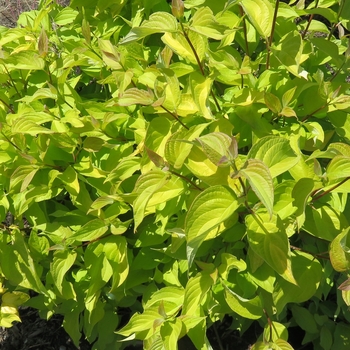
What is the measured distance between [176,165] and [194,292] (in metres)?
0.42

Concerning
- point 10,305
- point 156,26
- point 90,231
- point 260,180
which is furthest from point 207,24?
point 10,305

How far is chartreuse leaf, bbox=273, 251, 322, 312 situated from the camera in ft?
4.57

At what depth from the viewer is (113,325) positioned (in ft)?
6.46

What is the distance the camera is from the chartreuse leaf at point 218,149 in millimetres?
1053

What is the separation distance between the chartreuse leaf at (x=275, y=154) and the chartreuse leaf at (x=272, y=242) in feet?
0.47

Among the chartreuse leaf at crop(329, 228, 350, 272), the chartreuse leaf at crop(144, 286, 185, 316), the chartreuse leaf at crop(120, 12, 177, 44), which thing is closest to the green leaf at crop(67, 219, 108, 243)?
the chartreuse leaf at crop(144, 286, 185, 316)

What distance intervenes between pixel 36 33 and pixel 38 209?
72 cm

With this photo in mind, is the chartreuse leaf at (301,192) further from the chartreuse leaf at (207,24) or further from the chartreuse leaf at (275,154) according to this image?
the chartreuse leaf at (207,24)

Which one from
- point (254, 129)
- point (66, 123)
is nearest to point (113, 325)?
point (66, 123)

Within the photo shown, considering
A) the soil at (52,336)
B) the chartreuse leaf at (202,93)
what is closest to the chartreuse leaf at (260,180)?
the chartreuse leaf at (202,93)

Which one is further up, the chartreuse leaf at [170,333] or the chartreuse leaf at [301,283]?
the chartreuse leaf at [301,283]

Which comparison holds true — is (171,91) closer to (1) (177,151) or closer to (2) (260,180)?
(1) (177,151)

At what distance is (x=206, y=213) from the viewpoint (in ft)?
3.69

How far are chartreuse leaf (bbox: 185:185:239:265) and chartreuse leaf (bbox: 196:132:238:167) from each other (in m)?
0.09
